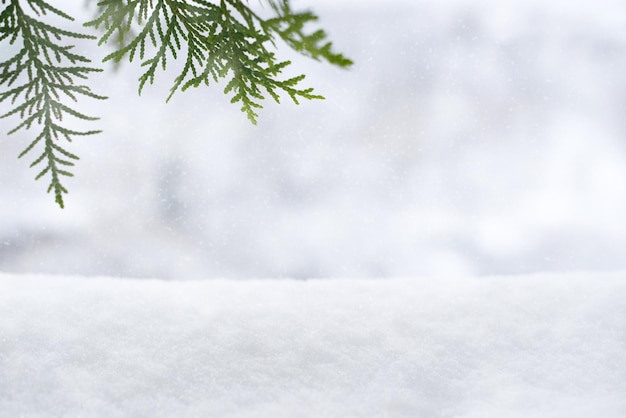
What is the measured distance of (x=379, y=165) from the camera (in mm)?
2336

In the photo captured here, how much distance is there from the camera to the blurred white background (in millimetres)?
2170

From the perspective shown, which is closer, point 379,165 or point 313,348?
point 313,348

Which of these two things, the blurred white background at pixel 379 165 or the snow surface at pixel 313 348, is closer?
the snow surface at pixel 313 348

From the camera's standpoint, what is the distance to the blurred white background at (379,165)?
217 centimetres

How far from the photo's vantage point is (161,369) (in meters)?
1.31

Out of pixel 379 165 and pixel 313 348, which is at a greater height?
pixel 379 165

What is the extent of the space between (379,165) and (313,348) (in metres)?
1.09

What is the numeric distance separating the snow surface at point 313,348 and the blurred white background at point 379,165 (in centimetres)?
47

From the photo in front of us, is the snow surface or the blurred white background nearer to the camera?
the snow surface

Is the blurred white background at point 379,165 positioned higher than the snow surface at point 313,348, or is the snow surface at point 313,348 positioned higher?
the blurred white background at point 379,165

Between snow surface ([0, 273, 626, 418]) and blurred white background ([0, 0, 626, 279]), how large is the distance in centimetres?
47

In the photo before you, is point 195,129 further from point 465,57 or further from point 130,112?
point 465,57

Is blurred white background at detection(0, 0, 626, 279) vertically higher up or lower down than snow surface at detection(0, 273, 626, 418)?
higher up

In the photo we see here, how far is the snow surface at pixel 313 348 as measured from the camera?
4.01ft
